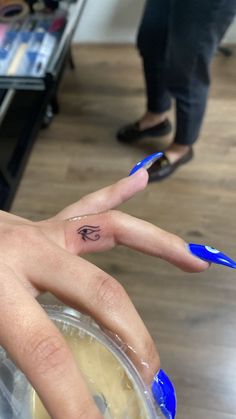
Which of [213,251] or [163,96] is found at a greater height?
[213,251]

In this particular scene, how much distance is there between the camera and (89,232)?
51 cm

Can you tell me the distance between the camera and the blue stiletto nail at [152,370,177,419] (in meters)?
0.44

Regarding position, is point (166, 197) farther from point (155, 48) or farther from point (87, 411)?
point (87, 411)

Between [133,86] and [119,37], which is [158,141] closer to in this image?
[133,86]

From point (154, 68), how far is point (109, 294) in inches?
45.6

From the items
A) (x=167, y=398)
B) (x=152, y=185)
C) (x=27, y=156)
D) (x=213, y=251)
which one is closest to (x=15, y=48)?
(x=27, y=156)

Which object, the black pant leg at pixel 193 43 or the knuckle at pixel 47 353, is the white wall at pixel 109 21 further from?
the knuckle at pixel 47 353

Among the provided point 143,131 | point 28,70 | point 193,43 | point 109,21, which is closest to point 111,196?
point 193,43

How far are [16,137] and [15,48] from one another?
38 centimetres

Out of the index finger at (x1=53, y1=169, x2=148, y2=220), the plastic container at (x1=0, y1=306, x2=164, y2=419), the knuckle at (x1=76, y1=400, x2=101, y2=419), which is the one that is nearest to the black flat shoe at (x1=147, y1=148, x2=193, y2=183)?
the index finger at (x1=53, y1=169, x2=148, y2=220)

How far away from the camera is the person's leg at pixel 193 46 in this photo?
1035 mm

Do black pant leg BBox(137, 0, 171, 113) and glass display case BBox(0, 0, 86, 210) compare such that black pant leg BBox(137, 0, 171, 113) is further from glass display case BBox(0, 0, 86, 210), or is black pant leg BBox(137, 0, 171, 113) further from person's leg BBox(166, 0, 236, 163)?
glass display case BBox(0, 0, 86, 210)

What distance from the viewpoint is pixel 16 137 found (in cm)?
171

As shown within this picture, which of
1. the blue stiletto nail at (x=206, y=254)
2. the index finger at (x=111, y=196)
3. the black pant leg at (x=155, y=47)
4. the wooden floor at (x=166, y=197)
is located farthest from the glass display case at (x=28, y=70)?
the blue stiletto nail at (x=206, y=254)
